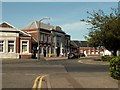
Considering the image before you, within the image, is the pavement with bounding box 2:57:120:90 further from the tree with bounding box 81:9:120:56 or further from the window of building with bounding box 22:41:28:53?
the window of building with bounding box 22:41:28:53

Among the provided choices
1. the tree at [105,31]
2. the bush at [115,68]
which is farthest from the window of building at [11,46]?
the bush at [115,68]

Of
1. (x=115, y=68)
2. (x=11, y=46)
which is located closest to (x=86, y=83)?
(x=115, y=68)

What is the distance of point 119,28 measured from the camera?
126 ft

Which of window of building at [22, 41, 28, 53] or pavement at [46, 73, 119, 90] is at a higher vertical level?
window of building at [22, 41, 28, 53]

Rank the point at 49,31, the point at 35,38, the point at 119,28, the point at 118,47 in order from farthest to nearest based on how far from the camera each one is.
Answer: the point at 49,31
the point at 35,38
the point at 118,47
the point at 119,28

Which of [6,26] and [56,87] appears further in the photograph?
[6,26]

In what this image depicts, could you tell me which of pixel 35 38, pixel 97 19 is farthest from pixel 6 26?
pixel 97 19

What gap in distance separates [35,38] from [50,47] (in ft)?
20.3

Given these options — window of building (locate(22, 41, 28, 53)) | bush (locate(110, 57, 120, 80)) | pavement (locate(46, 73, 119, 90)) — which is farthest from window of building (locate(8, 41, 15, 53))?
bush (locate(110, 57, 120, 80))

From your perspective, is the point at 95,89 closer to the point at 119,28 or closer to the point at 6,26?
the point at 119,28

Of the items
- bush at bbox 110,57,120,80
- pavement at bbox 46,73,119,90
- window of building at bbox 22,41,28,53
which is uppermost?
window of building at bbox 22,41,28,53

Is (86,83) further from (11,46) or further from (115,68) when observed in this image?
(11,46)

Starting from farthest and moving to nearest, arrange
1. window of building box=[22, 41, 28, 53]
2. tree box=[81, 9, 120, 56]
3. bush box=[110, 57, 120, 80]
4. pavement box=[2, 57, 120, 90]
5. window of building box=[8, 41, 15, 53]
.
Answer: window of building box=[22, 41, 28, 53]
window of building box=[8, 41, 15, 53]
tree box=[81, 9, 120, 56]
bush box=[110, 57, 120, 80]
pavement box=[2, 57, 120, 90]

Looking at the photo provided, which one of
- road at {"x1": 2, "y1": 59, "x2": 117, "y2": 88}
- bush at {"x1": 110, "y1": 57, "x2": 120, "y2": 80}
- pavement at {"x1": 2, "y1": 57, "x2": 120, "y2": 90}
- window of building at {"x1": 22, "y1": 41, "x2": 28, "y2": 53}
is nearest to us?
pavement at {"x1": 2, "y1": 57, "x2": 120, "y2": 90}
